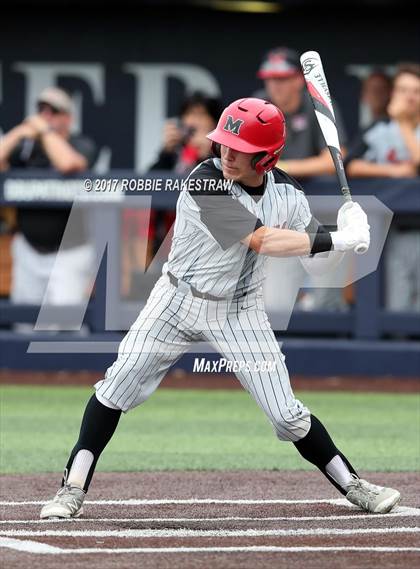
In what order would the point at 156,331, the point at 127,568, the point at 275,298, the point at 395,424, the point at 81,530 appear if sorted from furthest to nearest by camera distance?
the point at 275,298 < the point at 395,424 < the point at 156,331 < the point at 81,530 < the point at 127,568

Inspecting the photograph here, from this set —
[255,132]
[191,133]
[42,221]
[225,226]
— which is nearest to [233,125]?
[255,132]

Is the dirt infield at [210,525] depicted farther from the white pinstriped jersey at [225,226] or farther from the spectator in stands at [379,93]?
the spectator in stands at [379,93]

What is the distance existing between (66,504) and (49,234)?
17.4 ft

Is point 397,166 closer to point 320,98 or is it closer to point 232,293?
point 320,98

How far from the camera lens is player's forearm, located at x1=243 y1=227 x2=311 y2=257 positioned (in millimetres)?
5305

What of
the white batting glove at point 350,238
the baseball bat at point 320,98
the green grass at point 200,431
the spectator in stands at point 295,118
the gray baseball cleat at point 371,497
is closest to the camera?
the white batting glove at point 350,238

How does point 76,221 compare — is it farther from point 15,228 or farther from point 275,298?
point 275,298

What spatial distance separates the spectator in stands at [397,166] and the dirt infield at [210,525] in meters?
3.85

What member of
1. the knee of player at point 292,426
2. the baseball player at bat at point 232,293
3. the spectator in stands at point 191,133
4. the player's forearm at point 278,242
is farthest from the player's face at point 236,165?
the spectator in stands at point 191,133

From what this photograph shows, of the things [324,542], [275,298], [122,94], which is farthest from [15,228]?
[324,542]

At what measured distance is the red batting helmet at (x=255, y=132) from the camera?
5.31m

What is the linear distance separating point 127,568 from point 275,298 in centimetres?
527

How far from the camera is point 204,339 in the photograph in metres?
5.56

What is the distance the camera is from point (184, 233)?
5.48 metres
